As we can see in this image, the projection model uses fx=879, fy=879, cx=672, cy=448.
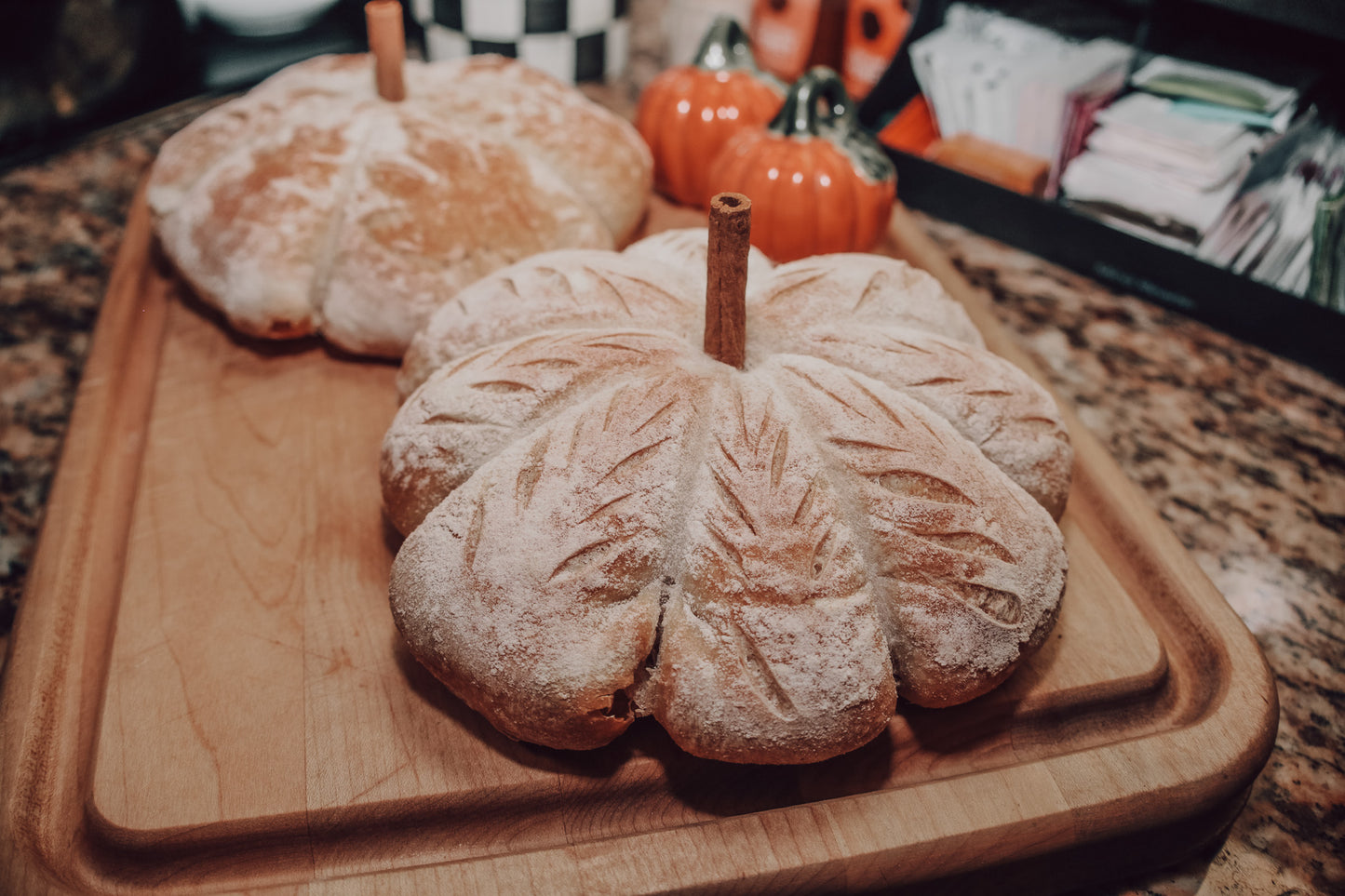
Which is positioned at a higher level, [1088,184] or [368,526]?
[1088,184]

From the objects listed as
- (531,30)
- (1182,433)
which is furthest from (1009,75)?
(531,30)

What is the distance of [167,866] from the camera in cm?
91

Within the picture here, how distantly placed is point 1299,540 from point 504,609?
4.05ft

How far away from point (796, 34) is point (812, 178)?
867 mm

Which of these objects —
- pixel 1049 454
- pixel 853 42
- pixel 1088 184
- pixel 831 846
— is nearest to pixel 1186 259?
pixel 1088 184

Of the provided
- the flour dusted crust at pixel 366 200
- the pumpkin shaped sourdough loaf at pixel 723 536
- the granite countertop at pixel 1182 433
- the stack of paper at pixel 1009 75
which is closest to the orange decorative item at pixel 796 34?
the stack of paper at pixel 1009 75

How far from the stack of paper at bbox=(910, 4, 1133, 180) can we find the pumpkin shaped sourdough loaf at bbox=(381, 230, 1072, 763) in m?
1.09

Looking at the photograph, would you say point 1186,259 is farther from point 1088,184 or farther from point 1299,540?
point 1299,540

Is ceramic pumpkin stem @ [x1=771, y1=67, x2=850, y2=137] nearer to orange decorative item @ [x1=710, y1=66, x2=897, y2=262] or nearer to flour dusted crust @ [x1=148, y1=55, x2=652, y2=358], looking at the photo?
orange decorative item @ [x1=710, y1=66, x2=897, y2=262]

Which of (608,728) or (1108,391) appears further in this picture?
(1108,391)

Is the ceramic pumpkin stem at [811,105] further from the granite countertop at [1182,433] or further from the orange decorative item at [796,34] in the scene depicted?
the orange decorative item at [796,34]

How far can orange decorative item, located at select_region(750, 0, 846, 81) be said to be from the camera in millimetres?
2279

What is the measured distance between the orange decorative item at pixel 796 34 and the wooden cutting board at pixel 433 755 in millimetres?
1566

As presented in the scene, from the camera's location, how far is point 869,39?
2.28m
